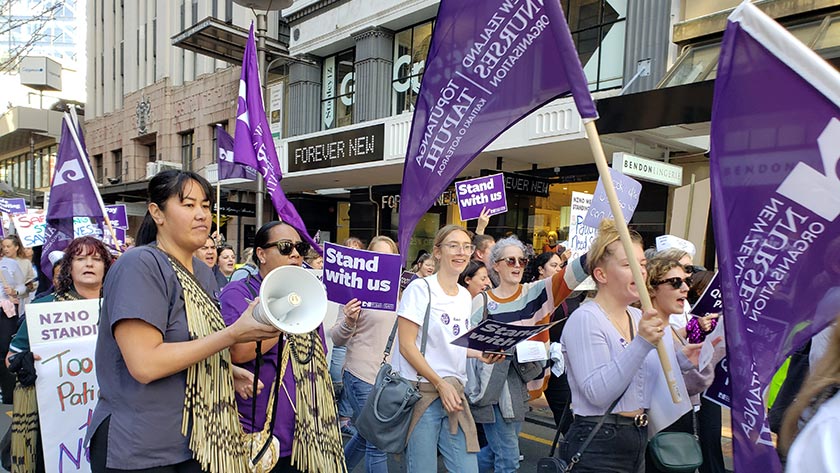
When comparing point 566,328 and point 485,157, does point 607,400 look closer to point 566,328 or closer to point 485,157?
point 566,328

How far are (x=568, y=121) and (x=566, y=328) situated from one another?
27.0ft

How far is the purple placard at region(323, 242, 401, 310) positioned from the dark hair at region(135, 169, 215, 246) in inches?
66.9

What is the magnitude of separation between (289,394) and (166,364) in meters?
0.73

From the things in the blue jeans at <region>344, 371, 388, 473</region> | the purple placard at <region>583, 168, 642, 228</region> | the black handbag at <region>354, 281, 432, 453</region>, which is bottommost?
the blue jeans at <region>344, 371, 388, 473</region>

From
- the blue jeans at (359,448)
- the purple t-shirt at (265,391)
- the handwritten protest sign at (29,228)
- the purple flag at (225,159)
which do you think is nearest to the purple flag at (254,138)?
the blue jeans at (359,448)

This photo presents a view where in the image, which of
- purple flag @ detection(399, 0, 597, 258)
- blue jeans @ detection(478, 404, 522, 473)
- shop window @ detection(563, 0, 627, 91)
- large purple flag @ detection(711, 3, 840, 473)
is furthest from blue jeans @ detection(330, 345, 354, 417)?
shop window @ detection(563, 0, 627, 91)

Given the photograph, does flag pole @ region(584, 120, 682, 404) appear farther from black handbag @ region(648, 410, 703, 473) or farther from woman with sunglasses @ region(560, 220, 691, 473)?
black handbag @ region(648, 410, 703, 473)

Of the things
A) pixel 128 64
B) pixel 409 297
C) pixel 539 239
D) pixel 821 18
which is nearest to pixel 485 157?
pixel 539 239

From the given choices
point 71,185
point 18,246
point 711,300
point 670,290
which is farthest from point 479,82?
point 18,246

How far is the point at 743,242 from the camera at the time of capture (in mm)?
1763

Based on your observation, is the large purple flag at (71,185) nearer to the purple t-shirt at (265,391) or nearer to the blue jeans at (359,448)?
the blue jeans at (359,448)

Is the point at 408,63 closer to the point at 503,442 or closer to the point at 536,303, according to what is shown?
the point at 536,303

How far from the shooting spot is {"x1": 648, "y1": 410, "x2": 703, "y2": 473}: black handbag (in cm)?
230

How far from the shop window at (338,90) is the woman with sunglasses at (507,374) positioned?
14.0 m
